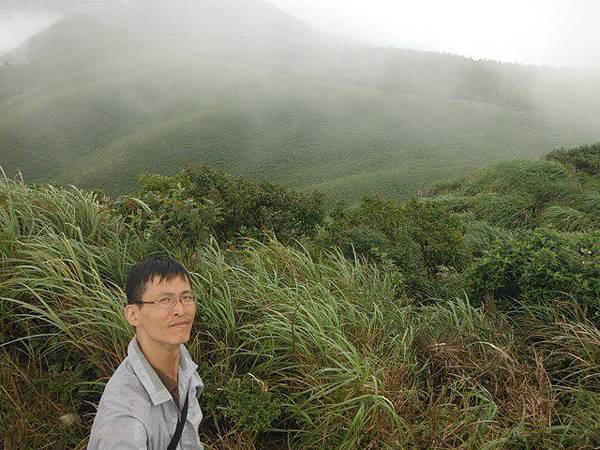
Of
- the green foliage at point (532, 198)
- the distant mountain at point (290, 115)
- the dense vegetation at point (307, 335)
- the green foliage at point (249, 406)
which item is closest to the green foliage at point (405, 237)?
the dense vegetation at point (307, 335)

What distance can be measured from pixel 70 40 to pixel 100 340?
142 meters

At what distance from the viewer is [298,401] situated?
10.9 ft

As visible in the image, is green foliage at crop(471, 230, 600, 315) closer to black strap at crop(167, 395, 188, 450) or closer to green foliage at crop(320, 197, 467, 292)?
green foliage at crop(320, 197, 467, 292)

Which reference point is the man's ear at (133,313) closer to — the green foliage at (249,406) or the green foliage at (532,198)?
the green foliage at (249,406)

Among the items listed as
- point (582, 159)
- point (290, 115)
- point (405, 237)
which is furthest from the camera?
point (290, 115)

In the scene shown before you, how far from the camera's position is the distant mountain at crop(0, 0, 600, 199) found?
37.0 m

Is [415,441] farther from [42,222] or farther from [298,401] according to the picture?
[42,222]

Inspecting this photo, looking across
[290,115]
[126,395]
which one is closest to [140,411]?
[126,395]

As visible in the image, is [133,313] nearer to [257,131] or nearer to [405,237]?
[405,237]

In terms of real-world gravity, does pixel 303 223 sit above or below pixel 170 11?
below

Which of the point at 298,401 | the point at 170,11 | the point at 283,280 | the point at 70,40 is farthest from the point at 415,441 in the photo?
the point at 170,11

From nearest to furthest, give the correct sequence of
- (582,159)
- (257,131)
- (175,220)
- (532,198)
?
(175,220) < (532,198) < (582,159) < (257,131)

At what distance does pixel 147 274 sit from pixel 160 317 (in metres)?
0.20

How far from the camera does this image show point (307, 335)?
11.8 ft
